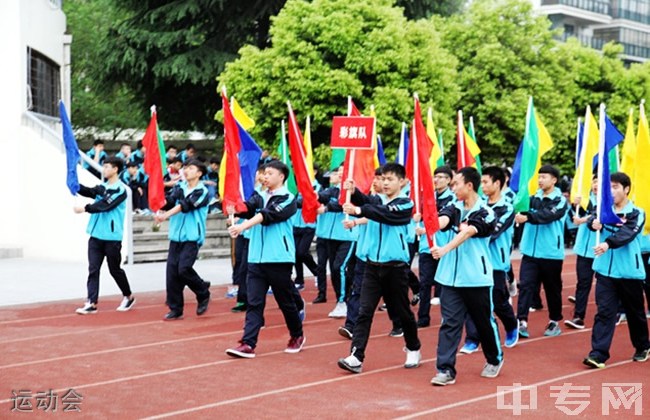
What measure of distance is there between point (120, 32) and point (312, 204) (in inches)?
663

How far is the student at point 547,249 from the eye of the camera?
1043 centimetres

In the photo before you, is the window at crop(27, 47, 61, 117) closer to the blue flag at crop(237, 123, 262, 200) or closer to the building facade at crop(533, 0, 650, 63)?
the blue flag at crop(237, 123, 262, 200)

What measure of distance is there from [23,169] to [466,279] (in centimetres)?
1356

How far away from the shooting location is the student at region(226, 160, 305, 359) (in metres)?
8.79

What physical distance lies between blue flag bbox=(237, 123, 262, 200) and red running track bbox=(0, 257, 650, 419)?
1548 mm

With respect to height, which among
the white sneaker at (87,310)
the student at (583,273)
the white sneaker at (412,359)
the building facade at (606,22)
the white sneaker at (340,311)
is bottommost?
the white sneaker at (87,310)

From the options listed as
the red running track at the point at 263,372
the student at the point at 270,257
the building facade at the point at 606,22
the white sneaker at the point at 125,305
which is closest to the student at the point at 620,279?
the red running track at the point at 263,372

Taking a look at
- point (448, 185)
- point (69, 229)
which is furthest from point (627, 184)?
point (69, 229)

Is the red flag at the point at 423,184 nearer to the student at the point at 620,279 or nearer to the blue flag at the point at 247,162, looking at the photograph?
the student at the point at 620,279

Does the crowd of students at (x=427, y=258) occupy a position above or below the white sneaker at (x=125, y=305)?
above

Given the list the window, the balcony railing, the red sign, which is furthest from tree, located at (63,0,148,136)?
the balcony railing

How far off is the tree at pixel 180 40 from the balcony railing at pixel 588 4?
102ft

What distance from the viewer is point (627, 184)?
8.78 metres

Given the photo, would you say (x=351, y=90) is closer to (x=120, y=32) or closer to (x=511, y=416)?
(x=120, y=32)
